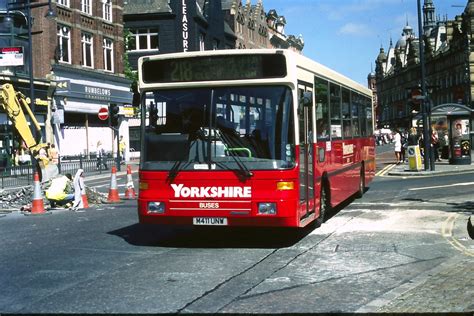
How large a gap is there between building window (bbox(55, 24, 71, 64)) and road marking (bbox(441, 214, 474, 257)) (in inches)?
1171

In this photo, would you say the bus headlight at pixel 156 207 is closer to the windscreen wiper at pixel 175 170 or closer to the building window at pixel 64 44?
the windscreen wiper at pixel 175 170

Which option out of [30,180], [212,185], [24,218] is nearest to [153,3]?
[30,180]

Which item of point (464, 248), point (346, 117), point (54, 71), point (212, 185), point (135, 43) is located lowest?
point (464, 248)

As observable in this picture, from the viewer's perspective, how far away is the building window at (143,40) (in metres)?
55.1

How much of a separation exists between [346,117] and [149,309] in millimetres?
8314

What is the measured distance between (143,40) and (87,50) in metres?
Result: 15.3

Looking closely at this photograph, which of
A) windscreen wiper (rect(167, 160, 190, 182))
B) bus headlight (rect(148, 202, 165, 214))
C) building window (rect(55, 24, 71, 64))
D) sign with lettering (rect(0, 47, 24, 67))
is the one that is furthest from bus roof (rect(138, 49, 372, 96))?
building window (rect(55, 24, 71, 64))

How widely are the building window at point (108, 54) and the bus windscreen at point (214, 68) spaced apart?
1373 inches

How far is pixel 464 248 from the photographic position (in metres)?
8.64

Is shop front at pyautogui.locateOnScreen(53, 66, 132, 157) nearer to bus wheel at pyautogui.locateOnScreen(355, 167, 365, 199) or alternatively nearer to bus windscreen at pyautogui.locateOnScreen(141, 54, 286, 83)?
bus wheel at pyautogui.locateOnScreen(355, 167, 365, 199)

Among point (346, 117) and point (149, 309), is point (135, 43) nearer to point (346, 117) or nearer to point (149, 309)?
point (346, 117)

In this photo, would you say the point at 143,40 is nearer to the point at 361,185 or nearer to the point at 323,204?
the point at 361,185

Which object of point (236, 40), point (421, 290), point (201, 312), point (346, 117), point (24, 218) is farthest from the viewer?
point (236, 40)

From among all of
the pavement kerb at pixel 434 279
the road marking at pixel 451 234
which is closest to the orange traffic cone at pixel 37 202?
the road marking at pixel 451 234
